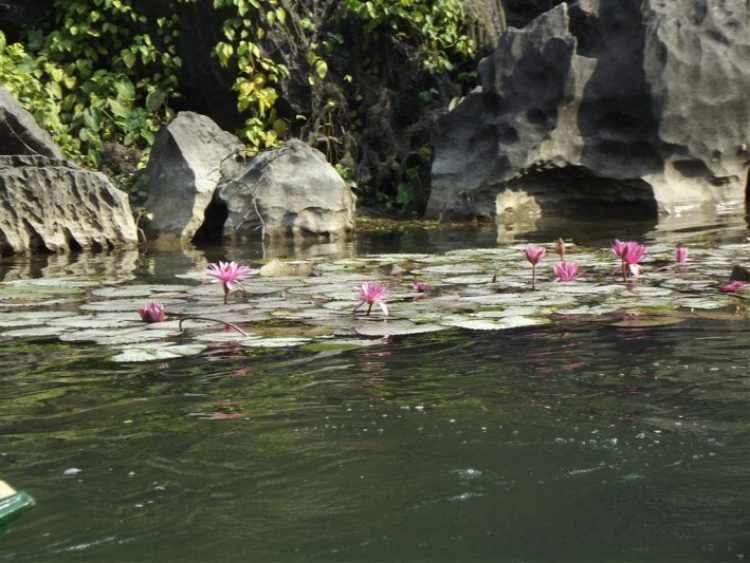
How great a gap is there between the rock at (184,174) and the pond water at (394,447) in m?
4.15

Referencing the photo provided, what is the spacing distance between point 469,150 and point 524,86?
0.68 m

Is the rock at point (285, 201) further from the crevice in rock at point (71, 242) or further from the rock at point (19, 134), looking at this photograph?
the rock at point (19, 134)

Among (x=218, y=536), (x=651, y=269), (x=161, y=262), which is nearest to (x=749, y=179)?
(x=651, y=269)

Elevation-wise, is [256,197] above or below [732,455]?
above

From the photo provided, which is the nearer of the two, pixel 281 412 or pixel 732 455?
pixel 732 455

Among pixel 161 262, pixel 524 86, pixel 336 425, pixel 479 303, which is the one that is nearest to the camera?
pixel 336 425

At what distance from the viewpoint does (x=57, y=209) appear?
669cm

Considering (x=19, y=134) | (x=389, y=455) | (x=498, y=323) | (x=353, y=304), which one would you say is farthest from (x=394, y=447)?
(x=19, y=134)

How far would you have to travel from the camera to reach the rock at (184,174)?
7.30 metres

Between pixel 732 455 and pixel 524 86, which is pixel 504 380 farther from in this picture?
pixel 524 86

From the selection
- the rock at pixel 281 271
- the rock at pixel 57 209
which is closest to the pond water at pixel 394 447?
the rock at pixel 281 271

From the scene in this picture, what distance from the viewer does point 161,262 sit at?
579 centimetres

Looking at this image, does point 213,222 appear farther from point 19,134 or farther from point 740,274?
point 740,274

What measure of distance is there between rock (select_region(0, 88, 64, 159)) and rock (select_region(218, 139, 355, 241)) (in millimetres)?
1263
